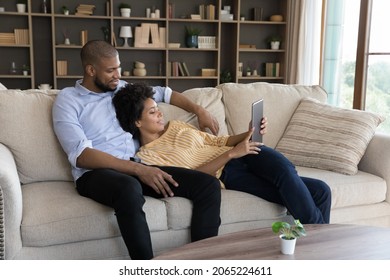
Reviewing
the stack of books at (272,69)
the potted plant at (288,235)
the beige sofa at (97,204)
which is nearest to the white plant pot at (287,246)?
the potted plant at (288,235)

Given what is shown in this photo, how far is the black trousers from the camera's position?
1624 mm

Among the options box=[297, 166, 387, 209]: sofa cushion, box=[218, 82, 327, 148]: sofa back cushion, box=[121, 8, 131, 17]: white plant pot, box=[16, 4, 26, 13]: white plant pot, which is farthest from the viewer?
box=[121, 8, 131, 17]: white plant pot

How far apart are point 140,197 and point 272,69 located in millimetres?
4289

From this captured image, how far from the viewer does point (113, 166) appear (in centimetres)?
189

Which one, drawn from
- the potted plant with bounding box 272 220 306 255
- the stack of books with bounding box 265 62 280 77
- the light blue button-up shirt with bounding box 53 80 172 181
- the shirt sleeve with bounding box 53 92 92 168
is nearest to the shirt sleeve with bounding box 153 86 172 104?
the light blue button-up shirt with bounding box 53 80 172 181

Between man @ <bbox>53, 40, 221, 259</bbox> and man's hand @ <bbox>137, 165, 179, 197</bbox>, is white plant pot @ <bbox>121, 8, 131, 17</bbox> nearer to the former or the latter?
man @ <bbox>53, 40, 221, 259</bbox>

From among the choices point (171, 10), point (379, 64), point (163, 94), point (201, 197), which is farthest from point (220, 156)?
point (171, 10)

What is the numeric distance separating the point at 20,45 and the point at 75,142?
3.40m

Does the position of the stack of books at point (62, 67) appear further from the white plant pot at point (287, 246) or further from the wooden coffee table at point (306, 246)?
the white plant pot at point (287, 246)

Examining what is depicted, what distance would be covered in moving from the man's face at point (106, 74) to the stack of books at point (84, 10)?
10.3 feet

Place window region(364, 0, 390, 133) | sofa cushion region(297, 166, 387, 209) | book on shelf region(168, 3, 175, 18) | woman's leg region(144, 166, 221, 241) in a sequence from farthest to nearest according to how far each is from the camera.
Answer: book on shelf region(168, 3, 175, 18)
window region(364, 0, 390, 133)
sofa cushion region(297, 166, 387, 209)
woman's leg region(144, 166, 221, 241)

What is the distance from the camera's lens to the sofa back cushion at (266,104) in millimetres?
2547
